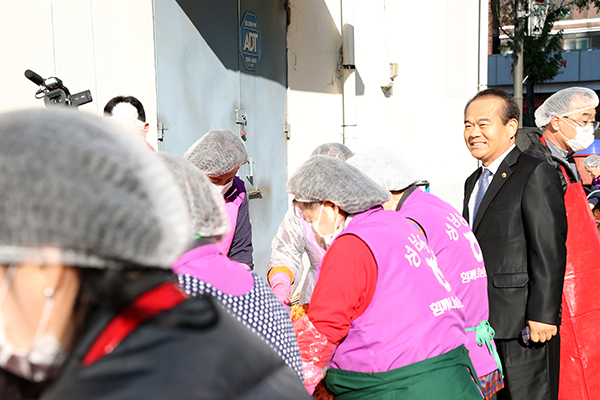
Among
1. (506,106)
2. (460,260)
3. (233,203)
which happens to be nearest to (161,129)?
(233,203)

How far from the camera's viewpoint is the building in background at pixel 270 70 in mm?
3342

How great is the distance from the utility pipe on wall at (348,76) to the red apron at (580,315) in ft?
11.9

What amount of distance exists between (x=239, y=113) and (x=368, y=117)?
237cm

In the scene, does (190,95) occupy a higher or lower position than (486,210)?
higher

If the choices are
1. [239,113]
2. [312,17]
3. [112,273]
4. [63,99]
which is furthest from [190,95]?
[112,273]

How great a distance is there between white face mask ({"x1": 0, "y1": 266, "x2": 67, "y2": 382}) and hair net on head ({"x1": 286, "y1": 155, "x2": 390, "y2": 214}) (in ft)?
4.76

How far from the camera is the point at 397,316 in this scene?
6.15ft

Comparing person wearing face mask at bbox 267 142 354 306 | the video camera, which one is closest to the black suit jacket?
person wearing face mask at bbox 267 142 354 306

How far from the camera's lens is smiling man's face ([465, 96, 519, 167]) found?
3182 millimetres

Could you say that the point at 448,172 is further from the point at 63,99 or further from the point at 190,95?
the point at 63,99

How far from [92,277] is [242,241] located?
270 cm

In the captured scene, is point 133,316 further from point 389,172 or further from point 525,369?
point 525,369

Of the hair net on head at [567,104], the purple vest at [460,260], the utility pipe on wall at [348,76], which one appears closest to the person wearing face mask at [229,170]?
the purple vest at [460,260]

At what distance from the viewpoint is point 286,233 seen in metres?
3.27
